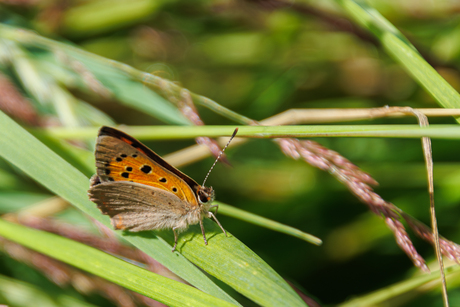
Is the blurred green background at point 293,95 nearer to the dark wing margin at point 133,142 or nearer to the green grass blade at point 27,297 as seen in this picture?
the green grass blade at point 27,297

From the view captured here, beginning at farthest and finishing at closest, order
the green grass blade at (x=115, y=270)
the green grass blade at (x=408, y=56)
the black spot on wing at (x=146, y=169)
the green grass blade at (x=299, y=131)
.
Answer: the black spot on wing at (x=146, y=169) → the green grass blade at (x=408, y=56) → the green grass blade at (x=115, y=270) → the green grass blade at (x=299, y=131)

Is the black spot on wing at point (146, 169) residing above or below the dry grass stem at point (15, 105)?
below

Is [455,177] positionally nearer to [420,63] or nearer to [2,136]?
[420,63]

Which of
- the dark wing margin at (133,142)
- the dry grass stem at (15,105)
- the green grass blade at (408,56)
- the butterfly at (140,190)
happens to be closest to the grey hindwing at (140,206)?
the butterfly at (140,190)

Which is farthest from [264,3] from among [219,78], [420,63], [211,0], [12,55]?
[12,55]

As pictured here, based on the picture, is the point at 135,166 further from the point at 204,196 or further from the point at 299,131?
the point at 299,131

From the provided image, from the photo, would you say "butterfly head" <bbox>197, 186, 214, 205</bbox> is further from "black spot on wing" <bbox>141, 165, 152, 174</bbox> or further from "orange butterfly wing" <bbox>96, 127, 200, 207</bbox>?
"black spot on wing" <bbox>141, 165, 152, 174</bbox>
